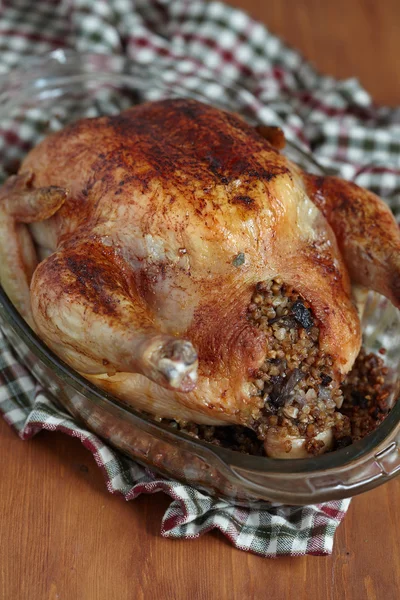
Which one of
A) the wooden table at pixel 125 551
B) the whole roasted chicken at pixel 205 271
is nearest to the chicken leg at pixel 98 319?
the whole roasted chicken at pixel 205 271

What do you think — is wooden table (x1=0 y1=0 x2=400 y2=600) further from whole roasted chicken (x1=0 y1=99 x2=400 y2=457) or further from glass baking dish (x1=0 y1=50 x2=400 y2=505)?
whole roasted chicken (x1=0 y1=99 x2=400 y2=457)

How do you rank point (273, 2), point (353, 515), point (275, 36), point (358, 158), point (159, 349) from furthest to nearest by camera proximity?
point (273, 2) < point (275, 36) < point (358, 158) < point (353, 515) < point (159, 349)

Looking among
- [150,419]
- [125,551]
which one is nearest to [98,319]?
[150,419]

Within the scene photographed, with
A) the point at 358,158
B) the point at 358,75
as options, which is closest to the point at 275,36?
the point at 358,75

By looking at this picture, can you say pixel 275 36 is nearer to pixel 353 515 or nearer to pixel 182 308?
pixel 182 308

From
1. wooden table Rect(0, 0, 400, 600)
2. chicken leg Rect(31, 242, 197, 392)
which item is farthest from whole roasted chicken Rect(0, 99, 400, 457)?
wooden table Rect(0, 0, 400, 600)

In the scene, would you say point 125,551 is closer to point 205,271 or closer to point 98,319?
point 98,319
